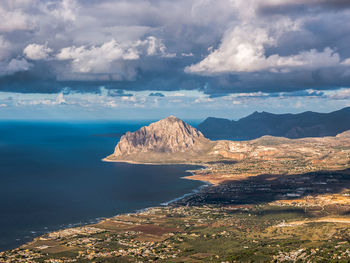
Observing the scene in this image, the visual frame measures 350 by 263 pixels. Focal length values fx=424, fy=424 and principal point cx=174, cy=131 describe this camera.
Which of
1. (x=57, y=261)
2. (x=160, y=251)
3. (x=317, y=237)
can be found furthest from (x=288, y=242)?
(x=57, y=261)

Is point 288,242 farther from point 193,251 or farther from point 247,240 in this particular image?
point 193,251

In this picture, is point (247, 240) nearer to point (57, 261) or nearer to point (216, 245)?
point (216, 245)

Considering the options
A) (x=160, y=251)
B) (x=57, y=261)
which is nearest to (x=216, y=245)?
(x=160, y=251)

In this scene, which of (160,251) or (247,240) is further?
(247,240)

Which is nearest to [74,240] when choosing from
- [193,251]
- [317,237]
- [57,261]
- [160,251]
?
[57,261]

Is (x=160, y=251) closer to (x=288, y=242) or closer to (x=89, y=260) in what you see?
(x=89, y=260)

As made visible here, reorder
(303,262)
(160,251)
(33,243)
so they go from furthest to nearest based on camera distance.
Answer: (33,243), (160,251), (303,262)

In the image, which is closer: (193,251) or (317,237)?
(193,251)

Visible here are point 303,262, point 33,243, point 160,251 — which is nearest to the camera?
point 303,262
